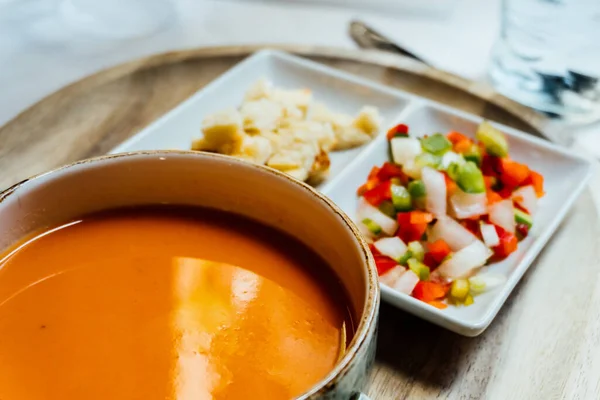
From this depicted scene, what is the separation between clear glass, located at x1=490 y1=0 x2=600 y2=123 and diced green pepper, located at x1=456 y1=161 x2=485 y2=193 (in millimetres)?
499

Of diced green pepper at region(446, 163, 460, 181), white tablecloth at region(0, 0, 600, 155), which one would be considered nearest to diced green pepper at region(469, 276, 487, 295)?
diced green pepper at region(446, 163, 460, 181)

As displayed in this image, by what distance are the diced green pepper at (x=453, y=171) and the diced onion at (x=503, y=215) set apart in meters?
0.08

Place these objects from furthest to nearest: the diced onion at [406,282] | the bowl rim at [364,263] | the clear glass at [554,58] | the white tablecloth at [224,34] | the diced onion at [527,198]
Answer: the white tablecloth at [224,34], the clear glass at [554,58], the diced onion at [527,198], the diced onion at [406,282], the bowl rim at [364,263]

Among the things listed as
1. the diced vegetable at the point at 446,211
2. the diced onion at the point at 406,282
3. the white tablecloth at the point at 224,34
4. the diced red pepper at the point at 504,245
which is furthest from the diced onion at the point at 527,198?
the white tablecloth at the point at 224,34

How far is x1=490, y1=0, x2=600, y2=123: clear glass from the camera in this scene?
166 cm

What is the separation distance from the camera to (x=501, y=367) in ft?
3.13

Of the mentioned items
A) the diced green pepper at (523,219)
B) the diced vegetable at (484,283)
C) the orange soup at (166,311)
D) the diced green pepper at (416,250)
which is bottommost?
the diced green pepper at (523,219)

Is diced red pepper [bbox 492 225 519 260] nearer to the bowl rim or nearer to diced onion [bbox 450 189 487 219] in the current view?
diced onion [bbox 450 189 487 219]

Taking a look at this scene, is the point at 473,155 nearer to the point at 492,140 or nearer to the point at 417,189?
the point at 492,140

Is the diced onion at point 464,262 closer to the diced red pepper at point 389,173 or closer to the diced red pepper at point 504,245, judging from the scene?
the diced red pepper at point 504,245

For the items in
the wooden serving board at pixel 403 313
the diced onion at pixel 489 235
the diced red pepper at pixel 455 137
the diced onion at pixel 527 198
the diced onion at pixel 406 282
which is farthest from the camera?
the diced red pepper at pixel 455 137

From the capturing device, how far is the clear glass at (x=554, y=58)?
1.66 m

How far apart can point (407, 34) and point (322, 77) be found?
0.60 meters

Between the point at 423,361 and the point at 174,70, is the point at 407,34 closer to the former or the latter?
the point at 174,70
